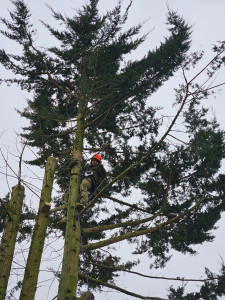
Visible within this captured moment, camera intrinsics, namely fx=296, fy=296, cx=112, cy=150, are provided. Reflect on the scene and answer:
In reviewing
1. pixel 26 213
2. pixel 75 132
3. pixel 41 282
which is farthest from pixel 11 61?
pixel 41 282

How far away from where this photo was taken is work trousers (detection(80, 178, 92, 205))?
17.9 ft

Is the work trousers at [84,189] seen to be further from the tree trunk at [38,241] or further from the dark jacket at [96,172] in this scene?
the tree trunk at [38,241]

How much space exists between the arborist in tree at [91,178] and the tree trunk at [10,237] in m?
1.00

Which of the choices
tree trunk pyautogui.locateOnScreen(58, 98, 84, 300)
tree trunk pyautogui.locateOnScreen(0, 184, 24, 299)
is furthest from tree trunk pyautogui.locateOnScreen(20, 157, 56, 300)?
tree trunk pyautogui.locateOnScreen(58, 98, 84, 300)

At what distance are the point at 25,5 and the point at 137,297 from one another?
6954mm

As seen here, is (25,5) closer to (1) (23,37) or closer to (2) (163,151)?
(1) (23,37)

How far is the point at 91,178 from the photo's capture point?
596 cm

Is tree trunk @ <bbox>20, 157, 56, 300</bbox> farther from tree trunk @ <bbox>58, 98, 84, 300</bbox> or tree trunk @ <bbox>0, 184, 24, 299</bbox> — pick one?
tree trunk @ <bbox>58, 98, 84, 300</bbox>

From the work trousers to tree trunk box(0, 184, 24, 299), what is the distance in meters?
1.09

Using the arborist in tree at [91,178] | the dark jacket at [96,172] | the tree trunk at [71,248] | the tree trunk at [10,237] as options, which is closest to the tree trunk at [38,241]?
the tree trunk at [10,237]

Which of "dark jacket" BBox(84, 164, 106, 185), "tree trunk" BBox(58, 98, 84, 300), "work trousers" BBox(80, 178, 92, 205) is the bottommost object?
"tree trunk" BBox(58, 98, 84, 300)

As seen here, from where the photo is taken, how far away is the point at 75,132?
7.00 meters

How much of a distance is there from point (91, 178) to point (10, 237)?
1984 millimetres

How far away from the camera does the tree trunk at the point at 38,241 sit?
4145 mm
